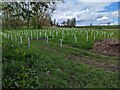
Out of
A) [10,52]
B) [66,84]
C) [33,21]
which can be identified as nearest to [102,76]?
[66,84]

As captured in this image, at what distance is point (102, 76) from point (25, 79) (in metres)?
3.59

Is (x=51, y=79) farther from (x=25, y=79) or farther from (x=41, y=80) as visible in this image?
(x=25, y=79)

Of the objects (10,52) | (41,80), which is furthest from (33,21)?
(41,80)

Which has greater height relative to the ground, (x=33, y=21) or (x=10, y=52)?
(x=33, y=21)

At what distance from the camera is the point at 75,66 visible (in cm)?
1181

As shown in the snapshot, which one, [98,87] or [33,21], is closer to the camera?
[98,87]

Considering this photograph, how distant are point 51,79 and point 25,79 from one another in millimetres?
1102

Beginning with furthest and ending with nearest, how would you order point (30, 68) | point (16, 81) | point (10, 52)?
point (10, 52), point (30, 68), point (16, 81)

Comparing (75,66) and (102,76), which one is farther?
(75,66)

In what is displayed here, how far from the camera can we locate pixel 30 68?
986cm

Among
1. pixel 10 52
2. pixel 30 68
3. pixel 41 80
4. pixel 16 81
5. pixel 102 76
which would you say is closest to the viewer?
pixel 16 81

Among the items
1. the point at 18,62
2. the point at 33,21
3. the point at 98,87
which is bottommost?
the point at 98,87

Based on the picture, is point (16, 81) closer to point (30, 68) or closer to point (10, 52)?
point (30, 68)

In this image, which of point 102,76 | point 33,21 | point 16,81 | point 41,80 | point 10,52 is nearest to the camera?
point 16,81
